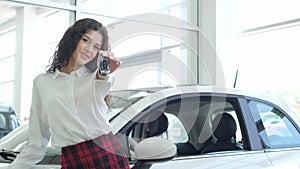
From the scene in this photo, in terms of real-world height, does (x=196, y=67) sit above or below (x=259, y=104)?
above

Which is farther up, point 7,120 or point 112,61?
point 112,61

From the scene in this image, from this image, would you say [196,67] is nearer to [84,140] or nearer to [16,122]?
[16,122]

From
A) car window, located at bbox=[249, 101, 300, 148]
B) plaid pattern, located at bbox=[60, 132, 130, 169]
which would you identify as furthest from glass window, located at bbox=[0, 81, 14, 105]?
plaid pattern, located at bbox=[60, 132, 130, 169]

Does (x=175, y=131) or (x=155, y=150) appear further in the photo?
(x=175, y=131)

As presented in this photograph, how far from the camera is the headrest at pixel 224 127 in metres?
1.89

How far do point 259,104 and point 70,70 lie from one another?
3.55ft

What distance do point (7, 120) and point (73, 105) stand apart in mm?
2827

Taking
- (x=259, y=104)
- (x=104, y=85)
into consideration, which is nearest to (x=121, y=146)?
(x=104, y=85)

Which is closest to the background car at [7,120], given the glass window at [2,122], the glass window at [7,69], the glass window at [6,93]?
the glass window at [2,122]

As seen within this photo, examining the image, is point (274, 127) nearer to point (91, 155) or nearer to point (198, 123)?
point (198, 123)

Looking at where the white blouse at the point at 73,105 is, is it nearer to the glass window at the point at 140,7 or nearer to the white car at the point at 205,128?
the white car at the point at 205,128

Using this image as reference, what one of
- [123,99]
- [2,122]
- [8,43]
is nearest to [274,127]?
[123,99]

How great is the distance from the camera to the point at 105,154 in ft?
4.00

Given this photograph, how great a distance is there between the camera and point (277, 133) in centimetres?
201
